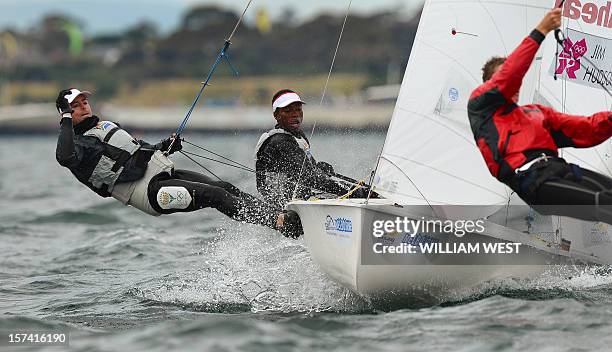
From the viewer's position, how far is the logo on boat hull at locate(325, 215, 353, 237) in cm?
537

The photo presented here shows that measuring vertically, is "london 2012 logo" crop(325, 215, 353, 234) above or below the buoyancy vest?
below

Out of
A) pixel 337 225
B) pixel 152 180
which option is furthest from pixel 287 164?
pixel 337 225

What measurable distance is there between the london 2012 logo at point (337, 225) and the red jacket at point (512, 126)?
76 centimetres

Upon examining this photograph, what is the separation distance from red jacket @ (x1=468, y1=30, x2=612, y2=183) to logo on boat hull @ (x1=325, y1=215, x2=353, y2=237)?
76 centimetres

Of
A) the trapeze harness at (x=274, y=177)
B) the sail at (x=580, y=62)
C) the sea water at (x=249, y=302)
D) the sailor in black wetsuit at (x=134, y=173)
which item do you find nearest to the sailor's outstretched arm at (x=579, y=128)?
the sea water at (x=249, y=302)

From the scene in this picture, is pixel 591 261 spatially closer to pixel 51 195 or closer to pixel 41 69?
pixel 51 195

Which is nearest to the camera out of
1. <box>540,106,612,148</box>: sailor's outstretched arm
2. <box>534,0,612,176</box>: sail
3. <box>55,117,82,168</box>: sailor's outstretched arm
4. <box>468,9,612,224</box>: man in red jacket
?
<box>468,9,612,224</box>: man in red jacket

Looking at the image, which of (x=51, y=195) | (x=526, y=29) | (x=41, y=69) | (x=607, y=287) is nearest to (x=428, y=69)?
(x=526, y=29)

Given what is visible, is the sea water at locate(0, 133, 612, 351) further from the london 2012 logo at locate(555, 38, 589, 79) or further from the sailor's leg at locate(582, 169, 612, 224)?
the london 2012 logo at locate(555, 38, 589, 79)

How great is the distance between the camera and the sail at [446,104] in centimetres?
568

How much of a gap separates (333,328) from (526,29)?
203 centimetres

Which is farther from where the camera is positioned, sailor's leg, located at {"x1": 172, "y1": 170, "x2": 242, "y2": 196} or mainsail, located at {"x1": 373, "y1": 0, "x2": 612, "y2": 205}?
sailor's leg, located at {"x1": 172, "y1": 170, "x2": 242, "y2": 196}

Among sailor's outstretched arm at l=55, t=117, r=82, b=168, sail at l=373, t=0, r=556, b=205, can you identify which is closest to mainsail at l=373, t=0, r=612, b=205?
sail at l=373, t=0, r=556, b=205

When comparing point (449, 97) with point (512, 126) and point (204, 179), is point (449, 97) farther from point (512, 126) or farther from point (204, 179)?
point (204, 179)
